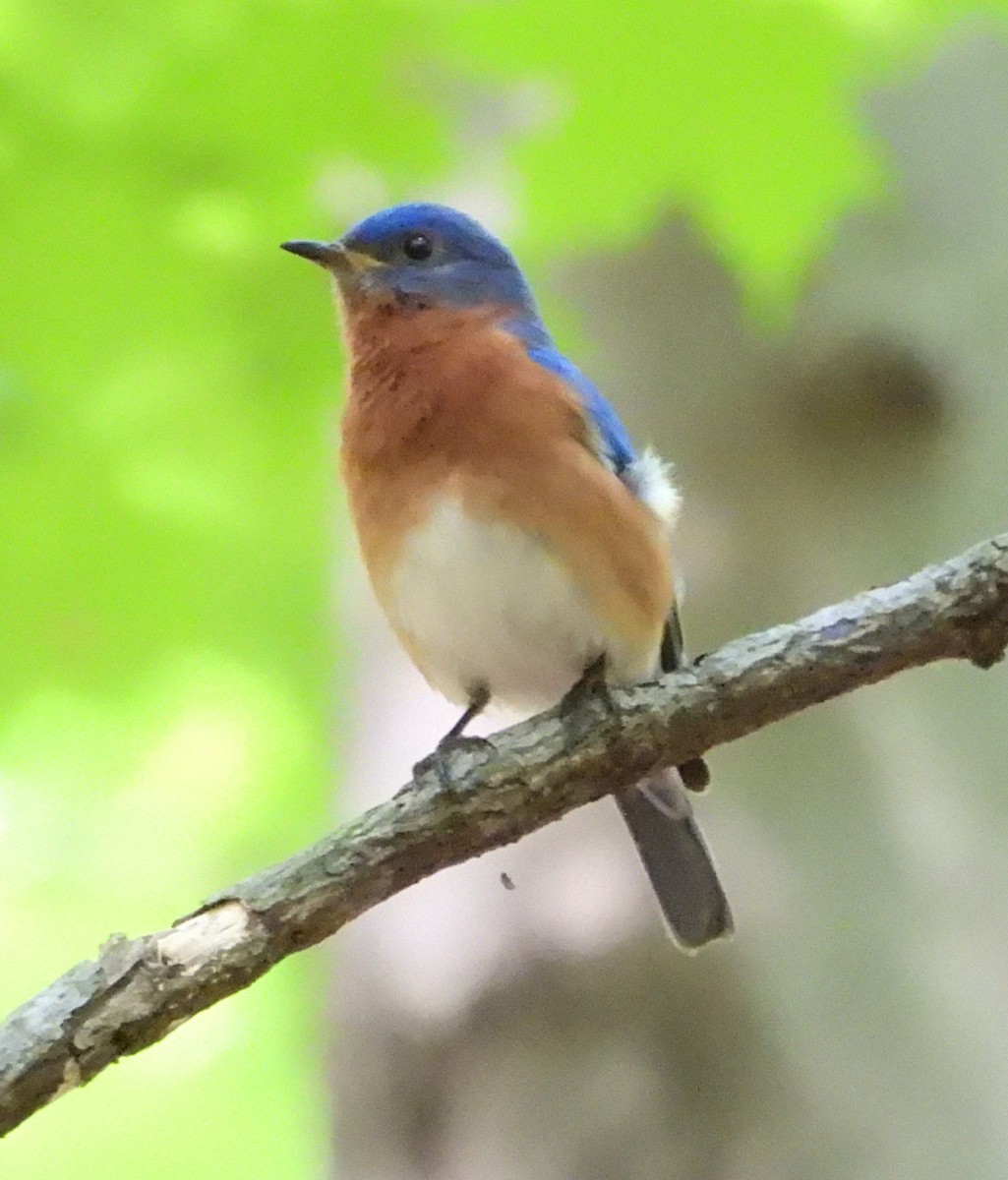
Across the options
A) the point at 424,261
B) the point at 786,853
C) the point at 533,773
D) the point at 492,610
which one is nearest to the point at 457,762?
the point at 533,773

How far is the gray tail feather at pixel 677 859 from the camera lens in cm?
201

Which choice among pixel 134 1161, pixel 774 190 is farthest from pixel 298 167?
pixel 134 1161

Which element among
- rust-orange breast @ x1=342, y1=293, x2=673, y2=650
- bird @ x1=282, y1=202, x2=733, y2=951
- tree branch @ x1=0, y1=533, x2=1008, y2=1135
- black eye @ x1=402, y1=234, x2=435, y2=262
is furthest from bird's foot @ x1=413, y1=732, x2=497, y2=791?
black eye @ x1=402, y1=234, x2=435, y2=262

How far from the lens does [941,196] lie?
9.02 feet

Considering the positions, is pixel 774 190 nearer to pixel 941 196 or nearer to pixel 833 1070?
pixel 941 196

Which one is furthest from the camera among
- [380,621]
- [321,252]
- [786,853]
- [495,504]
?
[380,621]

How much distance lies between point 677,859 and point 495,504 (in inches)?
27.1

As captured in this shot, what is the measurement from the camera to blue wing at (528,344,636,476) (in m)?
1.85

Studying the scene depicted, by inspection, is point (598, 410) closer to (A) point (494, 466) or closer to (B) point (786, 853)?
(A) point (494, 466)

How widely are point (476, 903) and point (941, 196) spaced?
5.59ft

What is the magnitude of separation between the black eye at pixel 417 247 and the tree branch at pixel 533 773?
2.76ft

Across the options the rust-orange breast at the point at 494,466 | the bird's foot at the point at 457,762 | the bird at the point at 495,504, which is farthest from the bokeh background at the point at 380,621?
the bird's foot at the point at 457,762

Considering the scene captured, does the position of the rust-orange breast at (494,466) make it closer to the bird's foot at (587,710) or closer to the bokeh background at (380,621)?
the bird's foot at (587,710)

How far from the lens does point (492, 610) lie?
1758 mm
